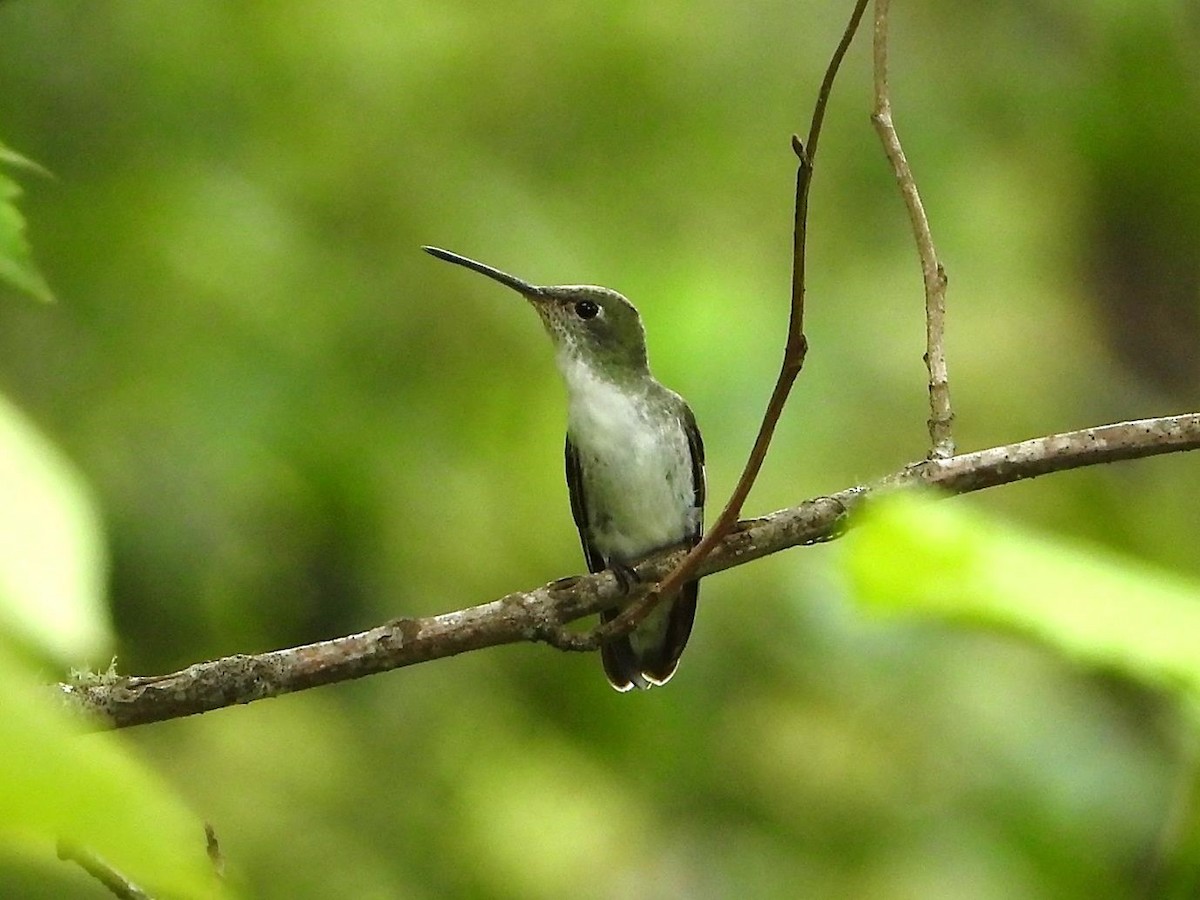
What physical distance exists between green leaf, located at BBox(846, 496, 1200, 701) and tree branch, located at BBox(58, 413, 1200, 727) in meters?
1.61

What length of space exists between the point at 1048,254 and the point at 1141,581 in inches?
299

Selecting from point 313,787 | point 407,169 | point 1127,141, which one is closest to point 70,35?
point 407,169

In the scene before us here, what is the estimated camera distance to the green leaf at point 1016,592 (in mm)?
523

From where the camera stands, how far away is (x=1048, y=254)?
25.6ft

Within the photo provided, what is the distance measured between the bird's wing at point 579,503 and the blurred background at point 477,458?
1.57ft

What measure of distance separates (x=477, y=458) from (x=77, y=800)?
188 inches

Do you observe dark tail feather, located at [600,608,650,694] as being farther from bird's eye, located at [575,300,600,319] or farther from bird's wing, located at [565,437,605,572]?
bird's eye, located at [575,300,600,319]

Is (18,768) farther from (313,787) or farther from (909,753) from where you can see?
(909,753)

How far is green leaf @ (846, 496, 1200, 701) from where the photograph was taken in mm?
523

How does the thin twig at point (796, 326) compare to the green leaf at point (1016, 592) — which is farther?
the thin twig at point (796, 326)

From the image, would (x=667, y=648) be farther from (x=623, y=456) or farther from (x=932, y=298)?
(x=932, y=298)

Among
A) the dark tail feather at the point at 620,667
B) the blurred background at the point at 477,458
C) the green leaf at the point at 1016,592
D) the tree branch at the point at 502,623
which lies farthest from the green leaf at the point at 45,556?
the dark tail feather at the point at 620,667

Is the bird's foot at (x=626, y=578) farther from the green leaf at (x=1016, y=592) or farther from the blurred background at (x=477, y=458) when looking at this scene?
the green leaf at (x=1016, y=592)

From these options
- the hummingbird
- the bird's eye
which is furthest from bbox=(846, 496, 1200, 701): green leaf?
the bird's eye
